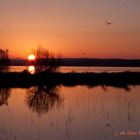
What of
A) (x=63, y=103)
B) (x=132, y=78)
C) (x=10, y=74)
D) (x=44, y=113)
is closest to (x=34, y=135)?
(x=44, y=113)

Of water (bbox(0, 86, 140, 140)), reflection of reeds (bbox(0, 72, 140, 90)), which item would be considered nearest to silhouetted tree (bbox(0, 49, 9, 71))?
reflection of reeds (bbox(0, 72, 140, 90))

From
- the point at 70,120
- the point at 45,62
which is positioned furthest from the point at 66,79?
the point at 70,120

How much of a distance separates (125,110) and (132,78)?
31220 millimetres

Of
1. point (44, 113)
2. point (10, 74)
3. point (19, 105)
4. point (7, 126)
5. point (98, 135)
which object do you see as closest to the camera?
point (98, 135)

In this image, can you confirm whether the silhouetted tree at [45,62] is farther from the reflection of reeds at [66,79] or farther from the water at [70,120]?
the water at [70,120]

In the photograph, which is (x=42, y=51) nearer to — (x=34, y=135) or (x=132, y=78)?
(x=132, y=78)

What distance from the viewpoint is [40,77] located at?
44688 millimetres

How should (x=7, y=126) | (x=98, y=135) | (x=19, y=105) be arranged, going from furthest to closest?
(x=19, y=105), (x=7, y=126), (x=98, y=135)

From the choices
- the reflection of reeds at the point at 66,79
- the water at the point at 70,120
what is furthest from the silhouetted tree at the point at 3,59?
the water at the point at 70,120

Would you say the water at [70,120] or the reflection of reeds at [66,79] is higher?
the reflection of reeds at [66,79]

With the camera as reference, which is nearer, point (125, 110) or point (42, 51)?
point (125, 110)

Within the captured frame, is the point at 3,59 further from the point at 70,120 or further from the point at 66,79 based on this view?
the point at 70,120

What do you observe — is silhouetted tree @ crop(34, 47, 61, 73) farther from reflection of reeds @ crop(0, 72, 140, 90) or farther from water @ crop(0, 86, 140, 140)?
water @ crop(0, 86, 140, 140)

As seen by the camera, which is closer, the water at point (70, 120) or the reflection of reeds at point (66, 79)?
the water at point (70, 120)
